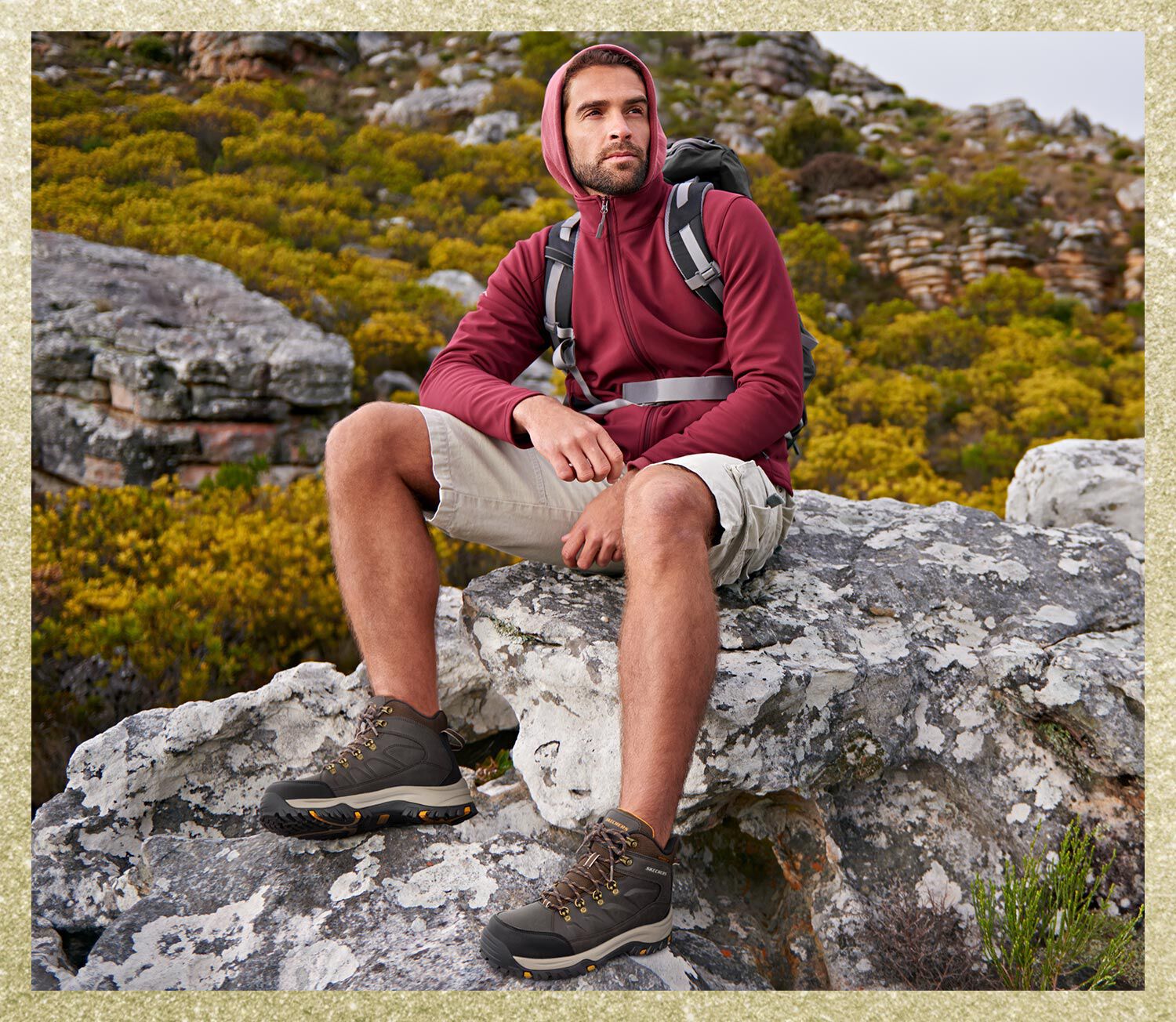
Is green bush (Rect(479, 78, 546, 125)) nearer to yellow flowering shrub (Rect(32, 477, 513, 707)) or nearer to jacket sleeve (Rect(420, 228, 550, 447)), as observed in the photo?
yellow flowering shrub (Rect(32, 477, 513, 707))

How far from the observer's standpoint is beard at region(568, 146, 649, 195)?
7.38 ft

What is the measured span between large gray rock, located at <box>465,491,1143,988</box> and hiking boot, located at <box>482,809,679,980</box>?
29 cm

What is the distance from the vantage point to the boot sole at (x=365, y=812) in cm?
182

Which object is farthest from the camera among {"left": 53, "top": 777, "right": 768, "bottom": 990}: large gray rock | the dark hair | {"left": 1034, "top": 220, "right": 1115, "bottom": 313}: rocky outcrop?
{"left": 1034, "top": 220, "right": 1115, "bottom": 313}: rocky outcrop

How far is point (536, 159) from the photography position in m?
13.3

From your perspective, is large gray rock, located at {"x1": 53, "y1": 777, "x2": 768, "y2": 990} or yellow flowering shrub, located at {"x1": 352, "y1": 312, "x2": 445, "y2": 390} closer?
large gray rock, located at {"x1": 53, "y1": 777, "x2": 768, "y2": 990}

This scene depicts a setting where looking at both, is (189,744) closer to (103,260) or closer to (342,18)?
(342,18)

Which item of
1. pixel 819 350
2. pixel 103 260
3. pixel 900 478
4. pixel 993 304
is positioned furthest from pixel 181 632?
pixel 993 304

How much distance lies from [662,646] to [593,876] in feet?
1.45

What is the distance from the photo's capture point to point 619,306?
2.27 meters

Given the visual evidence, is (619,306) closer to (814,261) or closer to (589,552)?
(589,552)

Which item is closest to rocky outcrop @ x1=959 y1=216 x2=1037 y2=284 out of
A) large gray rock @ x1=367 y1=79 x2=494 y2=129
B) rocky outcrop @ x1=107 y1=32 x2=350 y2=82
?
large gray rock @ x1=367 y1=79 x2=494 y2=129

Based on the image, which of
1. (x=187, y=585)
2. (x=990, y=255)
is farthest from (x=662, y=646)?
(x=990, y=255)

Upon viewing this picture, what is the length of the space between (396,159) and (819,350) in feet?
23.3
